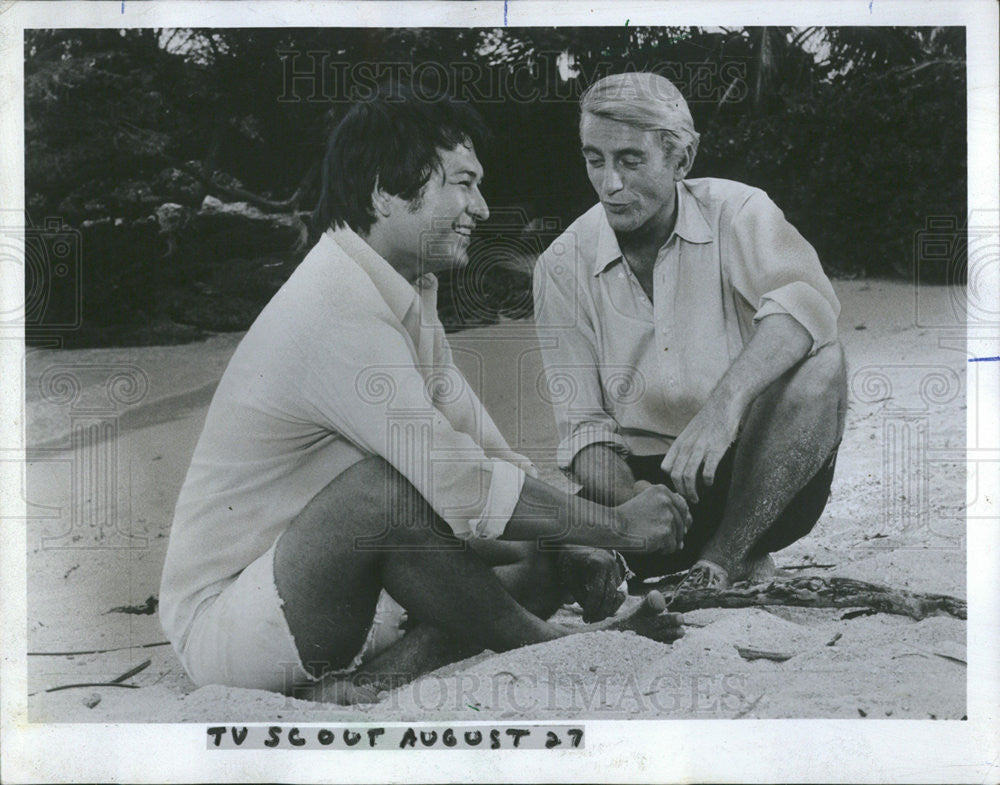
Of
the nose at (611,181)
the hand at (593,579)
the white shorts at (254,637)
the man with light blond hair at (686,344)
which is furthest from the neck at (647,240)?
the white shorts at (254,637)

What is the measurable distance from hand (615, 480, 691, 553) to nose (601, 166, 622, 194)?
3.57 feet

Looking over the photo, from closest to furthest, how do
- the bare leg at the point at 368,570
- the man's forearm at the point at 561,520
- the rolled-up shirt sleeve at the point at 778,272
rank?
the bare leg at the point at 368,570 → the man's forearm at the point at 561,520 → the rolled-up shirt sleeve at the point at 778,272

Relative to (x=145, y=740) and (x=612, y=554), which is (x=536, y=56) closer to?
(x=612, y=554)

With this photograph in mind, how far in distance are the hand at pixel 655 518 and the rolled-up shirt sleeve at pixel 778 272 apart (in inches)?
28.9

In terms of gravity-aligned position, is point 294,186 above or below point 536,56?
below

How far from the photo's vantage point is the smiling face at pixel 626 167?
13.0ft

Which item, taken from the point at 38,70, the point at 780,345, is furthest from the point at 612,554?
the point at 38,70

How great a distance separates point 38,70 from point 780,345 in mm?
2942

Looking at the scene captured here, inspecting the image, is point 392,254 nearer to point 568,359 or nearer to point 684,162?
point 568,359

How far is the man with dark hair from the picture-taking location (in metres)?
3.78

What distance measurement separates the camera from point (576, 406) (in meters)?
3.97

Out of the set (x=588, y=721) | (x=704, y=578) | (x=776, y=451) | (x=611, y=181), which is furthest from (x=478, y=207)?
(x=588, y=721)

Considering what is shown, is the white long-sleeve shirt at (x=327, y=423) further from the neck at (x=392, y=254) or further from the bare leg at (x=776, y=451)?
the bare leg at (x=776, y=451)

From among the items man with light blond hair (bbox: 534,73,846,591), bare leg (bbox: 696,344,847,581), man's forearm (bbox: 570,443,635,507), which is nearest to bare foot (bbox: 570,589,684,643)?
man with light blond hair (bbox: 534,73,846,591)
